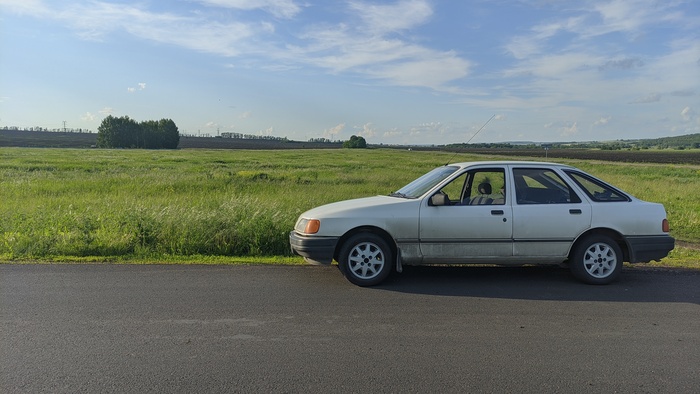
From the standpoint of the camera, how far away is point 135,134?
12344 centimetres

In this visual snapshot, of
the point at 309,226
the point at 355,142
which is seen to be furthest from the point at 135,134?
the point at 309,226

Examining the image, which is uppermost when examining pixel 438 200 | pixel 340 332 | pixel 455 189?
pixel 455 189

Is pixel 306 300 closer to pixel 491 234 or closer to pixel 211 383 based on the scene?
pixel 211 383

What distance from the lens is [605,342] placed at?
4461 mm

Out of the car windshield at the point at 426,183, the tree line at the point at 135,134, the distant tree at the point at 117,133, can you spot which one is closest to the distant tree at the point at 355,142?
the tree line at the point at 135,134

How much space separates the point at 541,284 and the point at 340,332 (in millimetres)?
3130

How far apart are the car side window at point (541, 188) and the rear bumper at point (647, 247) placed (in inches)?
34.3

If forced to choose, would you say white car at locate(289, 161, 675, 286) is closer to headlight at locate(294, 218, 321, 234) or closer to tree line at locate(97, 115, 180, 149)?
headlight at locate(294, 218, 321, 234)

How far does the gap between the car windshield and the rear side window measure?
1.63m

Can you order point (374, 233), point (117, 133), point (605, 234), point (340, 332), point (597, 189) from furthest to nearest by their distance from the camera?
point (117, 133), point (597, 189), point (605, 234), point (374, 233), point (340, 332)

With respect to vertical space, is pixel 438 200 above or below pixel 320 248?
above

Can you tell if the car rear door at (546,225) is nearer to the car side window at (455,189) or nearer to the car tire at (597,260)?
the car tire at (597,260)

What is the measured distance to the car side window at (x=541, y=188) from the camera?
654 centimetres

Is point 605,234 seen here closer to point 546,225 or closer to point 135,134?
point 546,225
